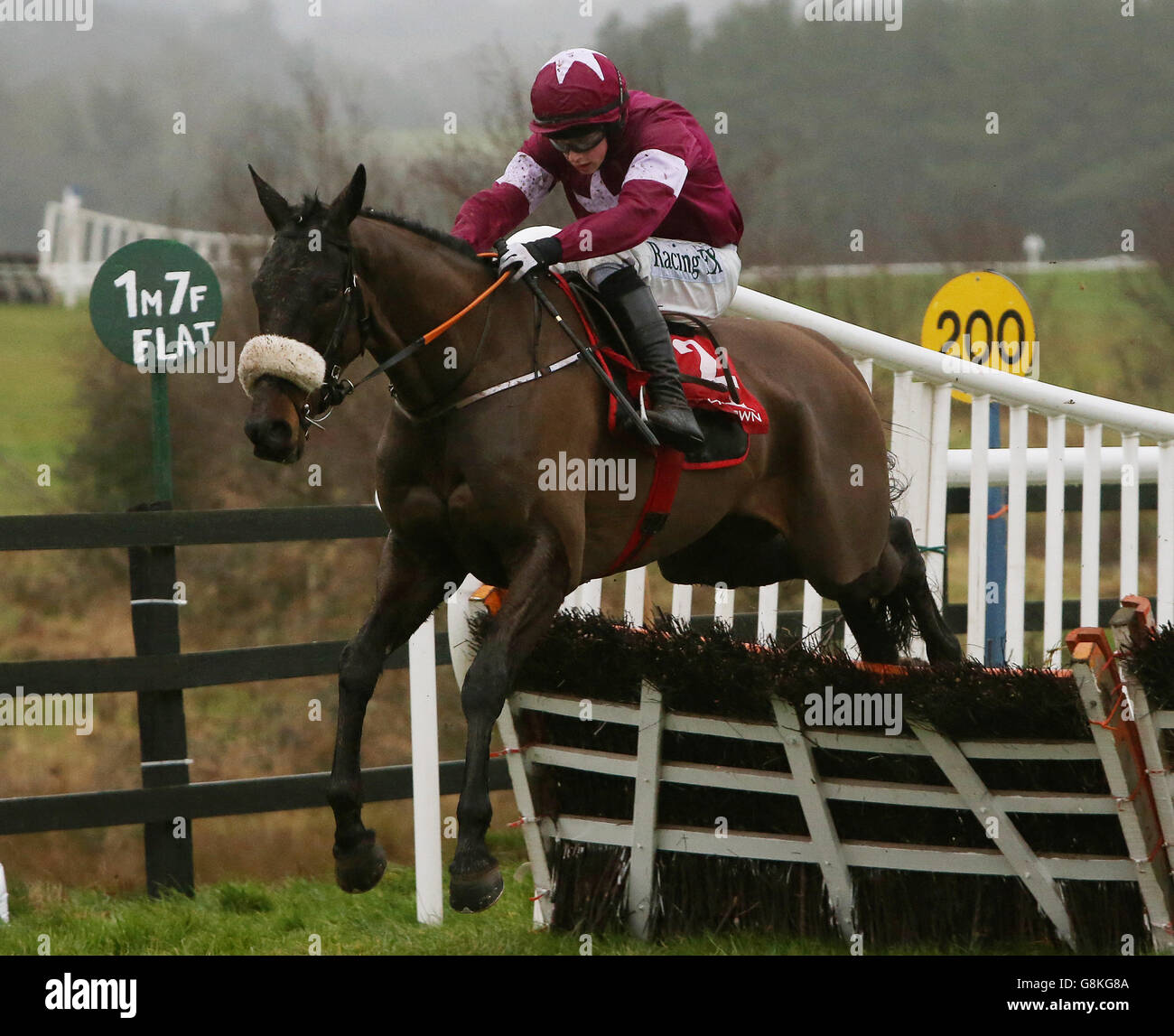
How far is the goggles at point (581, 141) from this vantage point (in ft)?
14.5

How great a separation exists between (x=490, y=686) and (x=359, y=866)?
0.70 metres

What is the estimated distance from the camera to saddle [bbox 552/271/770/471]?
4.46 metres

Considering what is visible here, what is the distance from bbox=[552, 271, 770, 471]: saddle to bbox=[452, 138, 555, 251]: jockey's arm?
31cm

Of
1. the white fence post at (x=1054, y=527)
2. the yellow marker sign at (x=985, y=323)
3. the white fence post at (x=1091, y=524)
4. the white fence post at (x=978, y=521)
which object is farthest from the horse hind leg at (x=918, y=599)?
the yellow marker sign at (x=985, y=323)

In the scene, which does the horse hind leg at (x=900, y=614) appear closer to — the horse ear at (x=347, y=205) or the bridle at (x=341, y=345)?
the bridle at (x=341, y=345)

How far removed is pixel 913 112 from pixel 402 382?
18210 mm

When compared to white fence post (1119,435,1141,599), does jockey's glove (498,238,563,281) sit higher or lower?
higher

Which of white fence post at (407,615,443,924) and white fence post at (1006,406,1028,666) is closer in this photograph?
white fence post at (407,615,443,924)

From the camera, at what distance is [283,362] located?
3.66 metres

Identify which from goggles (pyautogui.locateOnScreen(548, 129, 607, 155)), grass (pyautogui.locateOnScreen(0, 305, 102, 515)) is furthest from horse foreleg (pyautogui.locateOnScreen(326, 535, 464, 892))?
grass (pyautogui.locateOnScreen(0, 305, 102, 515))

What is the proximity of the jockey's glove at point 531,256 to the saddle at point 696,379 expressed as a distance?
0.86 feet

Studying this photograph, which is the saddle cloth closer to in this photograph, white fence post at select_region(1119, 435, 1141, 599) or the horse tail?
the horse tail

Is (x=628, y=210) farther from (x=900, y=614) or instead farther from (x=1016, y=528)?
(x=1016, y=528)

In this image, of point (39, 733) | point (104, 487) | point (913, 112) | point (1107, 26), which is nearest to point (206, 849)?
point (39, 733)
